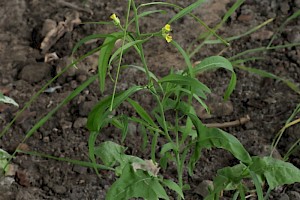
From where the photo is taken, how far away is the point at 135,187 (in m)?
1.80

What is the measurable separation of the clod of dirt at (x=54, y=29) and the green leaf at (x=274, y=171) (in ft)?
4.57

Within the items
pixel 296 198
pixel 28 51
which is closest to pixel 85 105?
pixel 28 51

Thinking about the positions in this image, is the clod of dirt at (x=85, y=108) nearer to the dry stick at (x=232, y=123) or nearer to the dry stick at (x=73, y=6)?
the dry stick at (x=232, y=123)

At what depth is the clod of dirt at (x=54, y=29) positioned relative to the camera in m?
2.96

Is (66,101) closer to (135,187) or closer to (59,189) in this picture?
(135,187)

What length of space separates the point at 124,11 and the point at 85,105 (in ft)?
2.26

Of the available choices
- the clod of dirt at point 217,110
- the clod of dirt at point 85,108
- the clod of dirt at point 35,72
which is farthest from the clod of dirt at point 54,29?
the clod of dirt at point 217,110

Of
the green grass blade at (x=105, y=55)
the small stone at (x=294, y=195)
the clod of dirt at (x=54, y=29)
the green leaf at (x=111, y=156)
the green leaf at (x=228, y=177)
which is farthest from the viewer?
the clod of dirt at (x=54, y=29)

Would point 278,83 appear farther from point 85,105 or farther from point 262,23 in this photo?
point 85,105

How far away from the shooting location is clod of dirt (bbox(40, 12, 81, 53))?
2965mm

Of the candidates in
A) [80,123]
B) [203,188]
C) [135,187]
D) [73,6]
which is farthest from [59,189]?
[73,6]

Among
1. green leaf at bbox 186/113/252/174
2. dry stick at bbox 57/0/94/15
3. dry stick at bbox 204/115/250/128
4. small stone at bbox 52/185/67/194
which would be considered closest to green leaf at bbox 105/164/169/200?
green leaf at bbox 186/113/252/174

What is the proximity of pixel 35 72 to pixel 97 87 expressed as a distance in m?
0.29

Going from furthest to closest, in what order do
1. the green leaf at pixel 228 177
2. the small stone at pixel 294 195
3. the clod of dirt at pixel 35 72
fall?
the clod of dirt at pixel 35 72
the small stone at pixel 294 195
the green leaf at pixel 228 177
